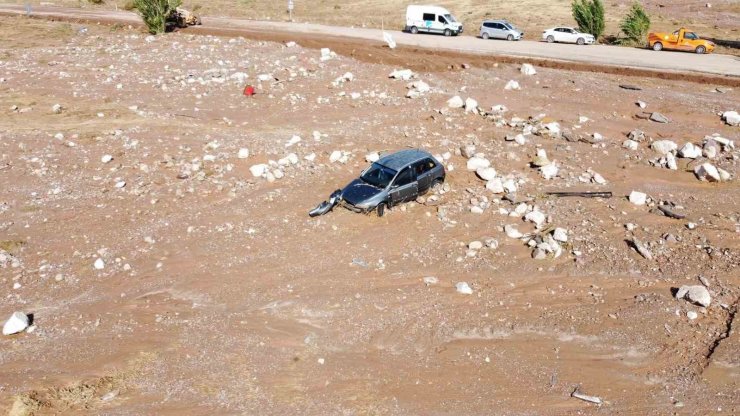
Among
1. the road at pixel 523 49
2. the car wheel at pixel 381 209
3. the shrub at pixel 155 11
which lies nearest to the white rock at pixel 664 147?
the road at pixel 523 49

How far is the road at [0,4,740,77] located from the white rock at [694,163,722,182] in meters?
12.3

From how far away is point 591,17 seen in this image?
124ft

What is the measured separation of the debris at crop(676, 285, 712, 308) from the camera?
1245 cm

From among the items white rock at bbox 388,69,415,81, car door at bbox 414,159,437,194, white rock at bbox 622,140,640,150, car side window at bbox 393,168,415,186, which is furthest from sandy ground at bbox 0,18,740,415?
white rock at bbox 388,69,415,81

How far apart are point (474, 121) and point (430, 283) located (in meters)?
10.5

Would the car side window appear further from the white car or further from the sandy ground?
the white car

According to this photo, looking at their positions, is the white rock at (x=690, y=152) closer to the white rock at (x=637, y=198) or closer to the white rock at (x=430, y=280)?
the white rock at (x=637, y=198)

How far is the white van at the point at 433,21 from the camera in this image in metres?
37.5

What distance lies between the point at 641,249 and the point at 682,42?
81.1 ft

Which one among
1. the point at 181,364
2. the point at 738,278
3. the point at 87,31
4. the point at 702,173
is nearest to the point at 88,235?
the point at 181,364

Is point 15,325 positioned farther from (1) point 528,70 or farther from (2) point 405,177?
(1) point 528,70

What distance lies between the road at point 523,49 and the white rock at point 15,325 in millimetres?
26061

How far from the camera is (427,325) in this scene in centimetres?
1212

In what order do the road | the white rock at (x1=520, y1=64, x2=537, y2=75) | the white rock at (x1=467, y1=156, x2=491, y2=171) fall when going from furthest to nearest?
the road < the white rock at (x1=520, y1=64, x2=537, y2=75) < the white rock at (x1=467, y1=156, x2=491, y2=171)
